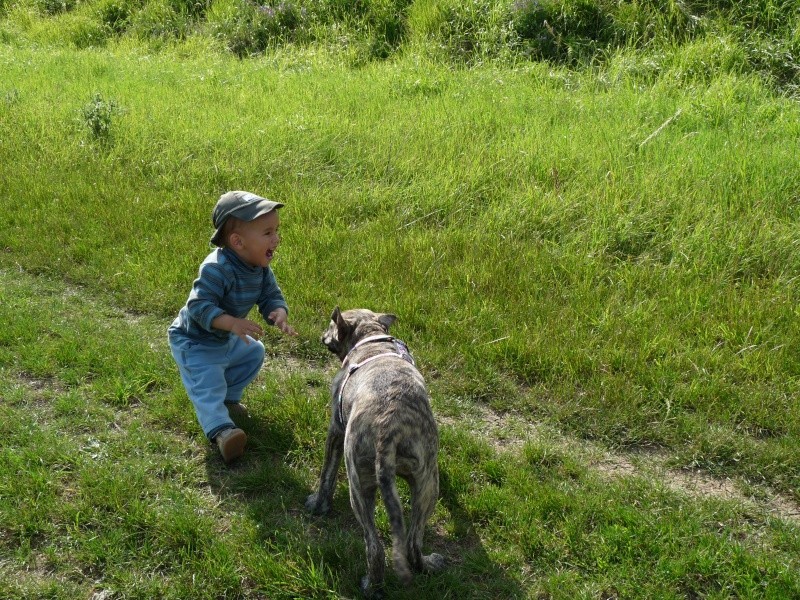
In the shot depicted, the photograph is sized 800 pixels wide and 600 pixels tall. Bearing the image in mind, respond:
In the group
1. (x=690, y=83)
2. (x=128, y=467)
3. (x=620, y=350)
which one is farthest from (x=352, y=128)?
(x=128, y=467)

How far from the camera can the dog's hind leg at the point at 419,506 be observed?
4.11 metres

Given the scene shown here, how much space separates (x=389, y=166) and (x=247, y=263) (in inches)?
166

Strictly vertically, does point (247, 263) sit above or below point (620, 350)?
above

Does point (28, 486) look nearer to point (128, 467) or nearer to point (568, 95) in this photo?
point (128, 467)

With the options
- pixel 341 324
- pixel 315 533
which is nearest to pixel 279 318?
pixel 341 324

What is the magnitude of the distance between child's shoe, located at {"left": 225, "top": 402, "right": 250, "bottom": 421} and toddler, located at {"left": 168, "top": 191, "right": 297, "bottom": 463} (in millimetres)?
198

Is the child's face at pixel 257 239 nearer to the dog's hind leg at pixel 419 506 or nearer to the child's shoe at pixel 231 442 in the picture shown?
the child's shoe at pixel 231 442

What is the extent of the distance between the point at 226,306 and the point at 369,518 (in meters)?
1.87

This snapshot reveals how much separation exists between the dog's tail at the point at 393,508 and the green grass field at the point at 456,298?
41 centimetres

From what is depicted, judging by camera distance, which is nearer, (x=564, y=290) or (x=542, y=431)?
(x=542, y=431)

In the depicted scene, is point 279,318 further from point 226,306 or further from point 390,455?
point 390,455

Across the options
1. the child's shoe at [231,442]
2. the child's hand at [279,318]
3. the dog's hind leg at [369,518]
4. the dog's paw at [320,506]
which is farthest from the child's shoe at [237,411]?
the dog's hind leg at [369,518]

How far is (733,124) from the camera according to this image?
899 cm

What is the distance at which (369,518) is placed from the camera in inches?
158
